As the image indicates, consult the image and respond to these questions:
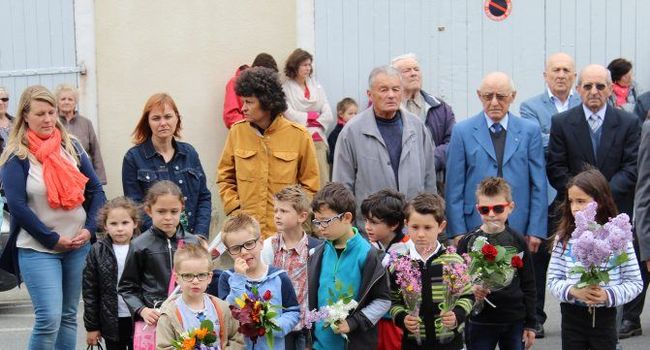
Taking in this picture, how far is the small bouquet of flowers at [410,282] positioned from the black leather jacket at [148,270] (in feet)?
4.63

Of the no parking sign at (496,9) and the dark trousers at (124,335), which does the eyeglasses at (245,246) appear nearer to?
the dark trousers at (124,335)

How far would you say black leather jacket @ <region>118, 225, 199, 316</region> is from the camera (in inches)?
302

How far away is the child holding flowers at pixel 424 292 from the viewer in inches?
Answer: 294

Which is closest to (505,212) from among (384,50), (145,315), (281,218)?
(281,218)

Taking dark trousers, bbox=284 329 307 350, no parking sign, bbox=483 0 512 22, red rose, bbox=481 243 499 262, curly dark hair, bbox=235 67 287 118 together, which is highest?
no parking sign, bbox=483 0 512 22

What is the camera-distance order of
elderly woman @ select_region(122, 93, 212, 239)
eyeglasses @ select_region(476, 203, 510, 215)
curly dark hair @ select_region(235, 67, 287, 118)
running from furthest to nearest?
curly dark hair @ select_region(235, 67, 287, 118) < elderly woman @ select_region(122, 93, 212, 239) < eyeglasses @ select_region(476, 203, 510, 215)

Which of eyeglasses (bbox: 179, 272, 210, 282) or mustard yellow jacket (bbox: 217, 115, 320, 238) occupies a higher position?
mustard yellow jacket (bbox: 217, 115, 320, 238)

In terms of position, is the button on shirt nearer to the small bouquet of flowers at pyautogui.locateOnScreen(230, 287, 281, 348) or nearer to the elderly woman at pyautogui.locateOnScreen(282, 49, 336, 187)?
the elderly woman at pyautogui.locateOnScreen(282, 49, 336, 187)

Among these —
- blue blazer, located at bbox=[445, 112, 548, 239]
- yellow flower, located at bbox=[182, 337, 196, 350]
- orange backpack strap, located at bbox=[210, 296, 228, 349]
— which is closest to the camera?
yellow flower, located at bbox=[182, 337, 196, 350]

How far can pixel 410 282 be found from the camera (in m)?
7.44

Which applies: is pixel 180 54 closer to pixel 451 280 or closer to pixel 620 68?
pixel 620 68

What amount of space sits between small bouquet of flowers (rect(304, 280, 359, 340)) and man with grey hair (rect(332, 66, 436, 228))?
1.72 meters

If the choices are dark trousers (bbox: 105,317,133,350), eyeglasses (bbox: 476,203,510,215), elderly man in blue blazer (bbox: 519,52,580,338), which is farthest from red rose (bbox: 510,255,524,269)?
elderly man in blue blazer (bbox: 519,52,580,338)

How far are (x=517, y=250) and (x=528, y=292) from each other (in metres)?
0.30
